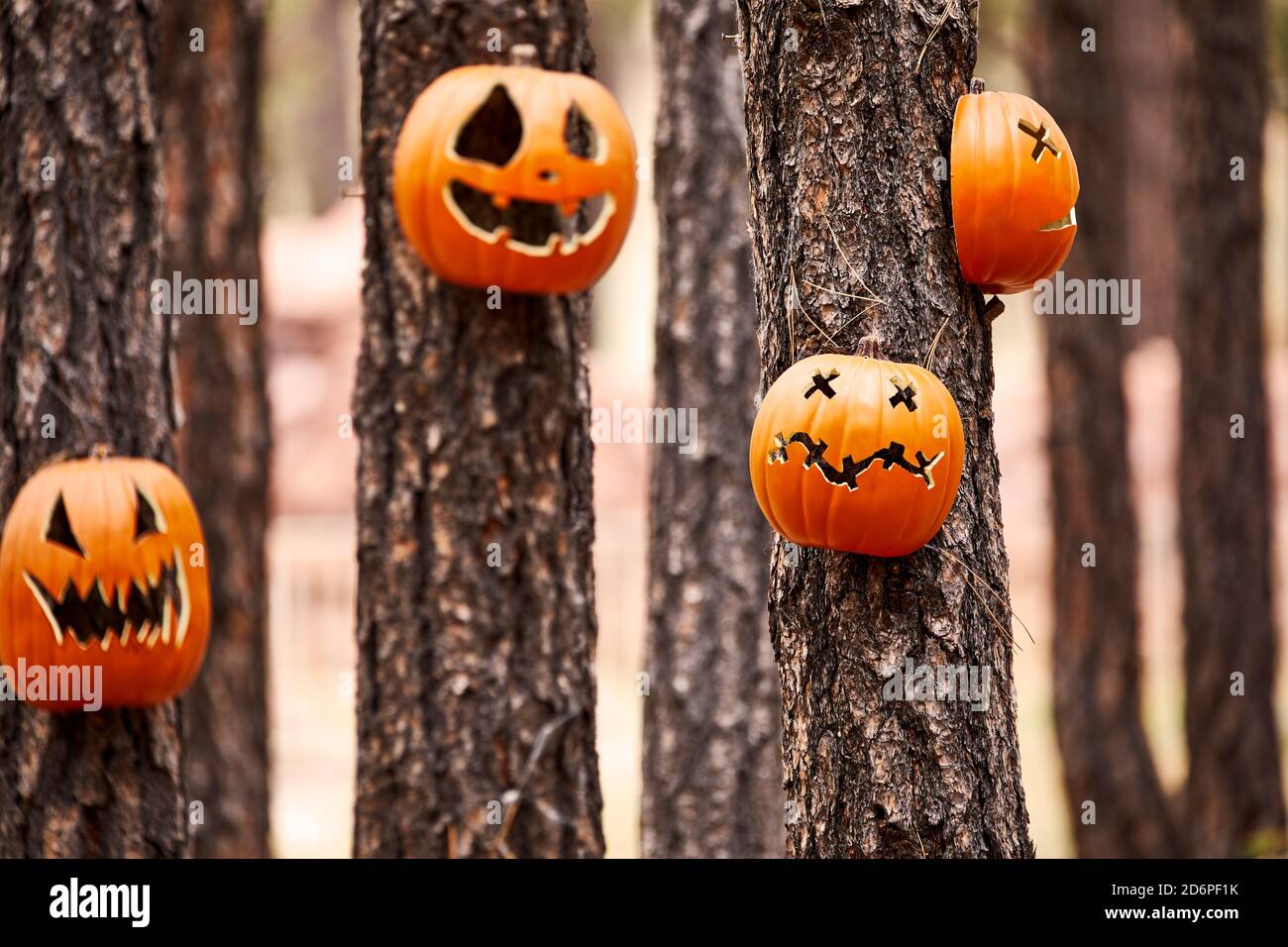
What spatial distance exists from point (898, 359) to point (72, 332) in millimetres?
2581

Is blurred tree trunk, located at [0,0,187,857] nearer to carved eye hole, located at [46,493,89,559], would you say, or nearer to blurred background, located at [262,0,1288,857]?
carved eye hole, located at [46,493,89,559]

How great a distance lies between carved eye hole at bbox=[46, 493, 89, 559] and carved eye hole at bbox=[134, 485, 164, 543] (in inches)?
6.9

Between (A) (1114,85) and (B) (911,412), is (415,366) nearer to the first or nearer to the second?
(B) (911,412)

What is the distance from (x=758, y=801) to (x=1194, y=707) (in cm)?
324

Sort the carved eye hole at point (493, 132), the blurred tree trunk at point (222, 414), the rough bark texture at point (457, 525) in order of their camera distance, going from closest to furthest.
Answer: the carved eye hole at point (493, 132)
the rough bark texture at point (457, 525)
the blurred tree trunk at point (222, 414)

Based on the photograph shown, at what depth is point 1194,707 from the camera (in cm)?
742

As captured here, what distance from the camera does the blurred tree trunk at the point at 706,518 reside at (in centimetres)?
551

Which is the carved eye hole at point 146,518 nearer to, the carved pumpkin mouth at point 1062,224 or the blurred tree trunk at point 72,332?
the blurred tree trunk at point 72,332

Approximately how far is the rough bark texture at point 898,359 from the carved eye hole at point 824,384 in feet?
0.48

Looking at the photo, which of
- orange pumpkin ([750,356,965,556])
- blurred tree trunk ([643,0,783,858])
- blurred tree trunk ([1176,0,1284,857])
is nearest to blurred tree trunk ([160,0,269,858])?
blurred tree trunk ([643,0,783,858])

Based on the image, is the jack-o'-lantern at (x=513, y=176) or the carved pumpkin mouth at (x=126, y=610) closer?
the carved pumpkin mouth at (x=126, y=610)

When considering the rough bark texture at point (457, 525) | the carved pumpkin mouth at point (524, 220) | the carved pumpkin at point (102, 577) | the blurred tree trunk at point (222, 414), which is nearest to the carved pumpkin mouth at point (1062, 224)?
the carved pumpkin mouth at point (524, 220)

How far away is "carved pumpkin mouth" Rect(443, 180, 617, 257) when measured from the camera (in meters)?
3.99

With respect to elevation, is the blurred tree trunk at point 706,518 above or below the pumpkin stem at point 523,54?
below
